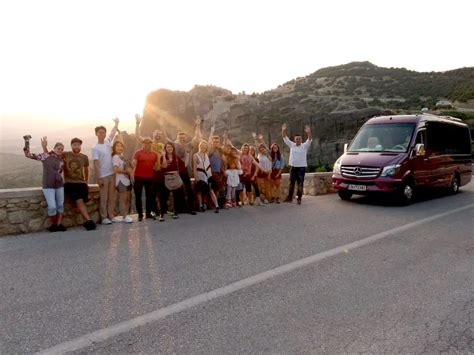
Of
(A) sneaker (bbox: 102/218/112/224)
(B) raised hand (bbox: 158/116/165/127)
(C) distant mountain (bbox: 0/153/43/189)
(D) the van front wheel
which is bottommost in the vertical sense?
(C) distant mountain (bbox: 0/153/43/189)

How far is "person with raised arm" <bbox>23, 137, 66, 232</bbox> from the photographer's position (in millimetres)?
7055

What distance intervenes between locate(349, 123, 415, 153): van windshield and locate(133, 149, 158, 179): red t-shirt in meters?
5.88

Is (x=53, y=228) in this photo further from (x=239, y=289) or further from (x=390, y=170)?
(x=390, y=170)

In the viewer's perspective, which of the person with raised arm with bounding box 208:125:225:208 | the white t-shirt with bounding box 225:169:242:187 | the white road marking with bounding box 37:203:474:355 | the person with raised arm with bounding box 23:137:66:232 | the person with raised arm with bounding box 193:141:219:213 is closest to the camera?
the white road marking with bounding box 37:203:474:355

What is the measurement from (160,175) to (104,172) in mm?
1112

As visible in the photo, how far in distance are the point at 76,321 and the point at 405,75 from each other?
8290 cm

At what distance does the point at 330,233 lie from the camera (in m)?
6.86

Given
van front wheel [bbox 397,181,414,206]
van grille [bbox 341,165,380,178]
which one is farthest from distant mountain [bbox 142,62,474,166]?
van grille [bbox 341,165,380,178]

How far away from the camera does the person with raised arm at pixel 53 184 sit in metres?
7.05

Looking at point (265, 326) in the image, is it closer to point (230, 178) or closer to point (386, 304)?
point (386, 304)

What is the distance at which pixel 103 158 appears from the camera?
26.0ft

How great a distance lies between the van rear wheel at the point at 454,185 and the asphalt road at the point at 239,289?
638 cm

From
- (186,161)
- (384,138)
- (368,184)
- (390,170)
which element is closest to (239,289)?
(186,161)

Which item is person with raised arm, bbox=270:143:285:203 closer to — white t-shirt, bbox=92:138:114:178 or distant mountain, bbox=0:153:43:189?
white t-shirt, bbox=92:138:114:178
